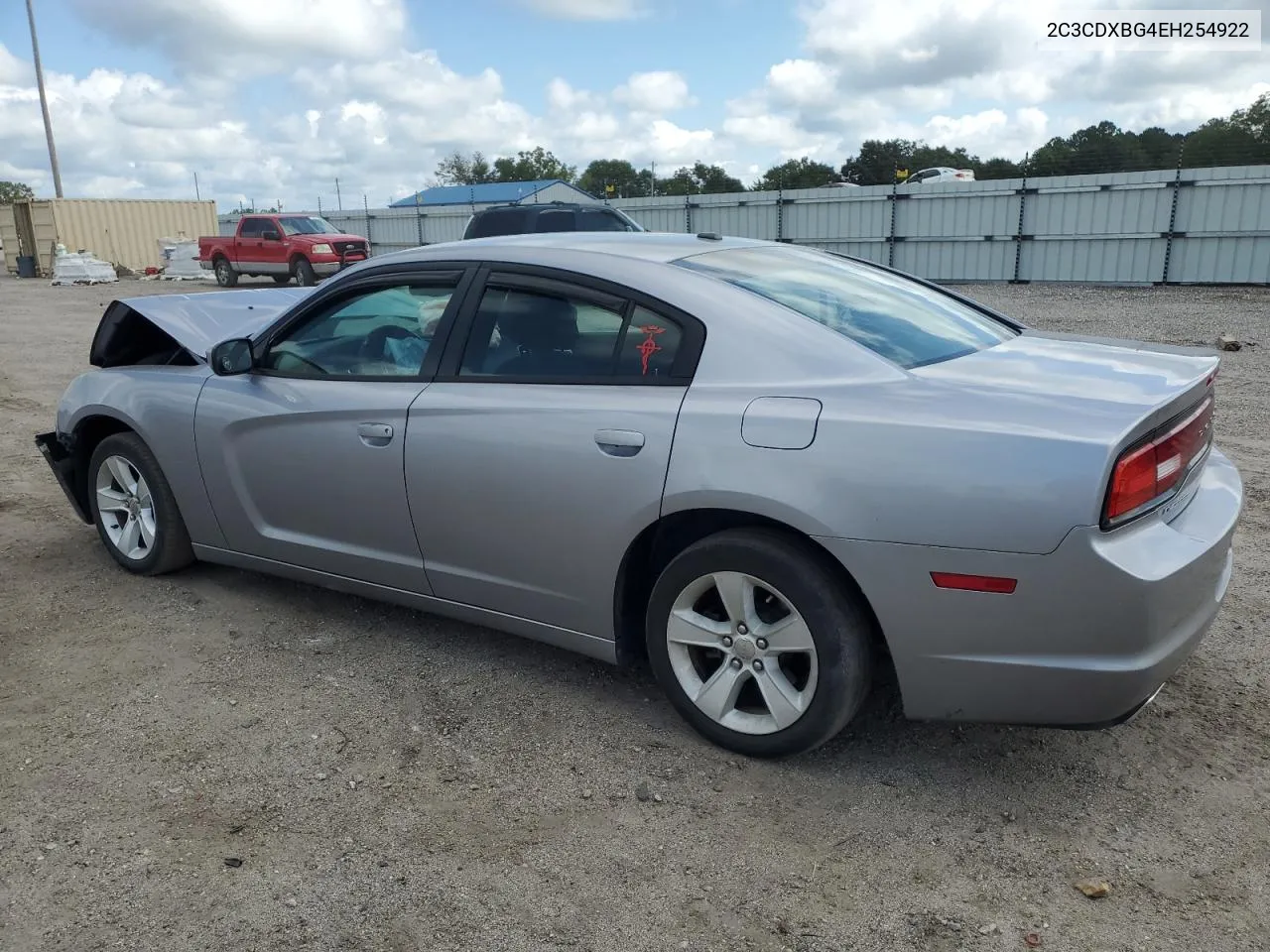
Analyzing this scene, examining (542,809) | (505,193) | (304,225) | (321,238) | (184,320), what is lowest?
(542,809)

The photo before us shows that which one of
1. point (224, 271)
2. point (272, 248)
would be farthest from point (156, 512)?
point (224, 271)

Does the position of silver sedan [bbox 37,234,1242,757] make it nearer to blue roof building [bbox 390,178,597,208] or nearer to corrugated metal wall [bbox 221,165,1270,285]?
corrugated metal wall [bbox 221,165,1270,285]

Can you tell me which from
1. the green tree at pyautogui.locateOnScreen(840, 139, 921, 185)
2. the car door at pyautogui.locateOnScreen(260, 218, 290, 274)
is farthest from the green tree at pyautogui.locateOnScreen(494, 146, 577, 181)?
the car door at pyautogui.locateOnScreen(260, 218, 290, 274)

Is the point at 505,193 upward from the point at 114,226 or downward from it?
upward

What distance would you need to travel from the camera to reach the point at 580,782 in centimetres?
303

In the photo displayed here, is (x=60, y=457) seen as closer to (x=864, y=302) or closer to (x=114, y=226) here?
(x=864, y=302)

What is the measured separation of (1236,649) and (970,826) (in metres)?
1.62

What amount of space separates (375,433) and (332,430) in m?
0.24

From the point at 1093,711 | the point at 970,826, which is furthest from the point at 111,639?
the point at 1093,711

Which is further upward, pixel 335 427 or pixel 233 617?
pixel 335 427

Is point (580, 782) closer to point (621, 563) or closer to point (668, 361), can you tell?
point (621, 563)

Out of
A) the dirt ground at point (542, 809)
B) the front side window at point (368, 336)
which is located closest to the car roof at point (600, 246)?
the front side window at point (368, 336)

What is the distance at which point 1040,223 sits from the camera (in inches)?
842

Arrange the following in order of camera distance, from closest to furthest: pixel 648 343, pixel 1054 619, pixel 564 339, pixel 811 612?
pixel 1054 619 < pixel 811 612 < pixel 648 343 < pixel 564 339
